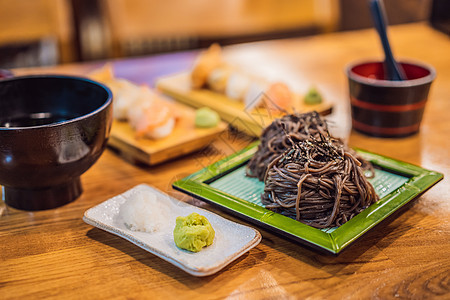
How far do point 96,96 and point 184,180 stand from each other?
0.31 meters

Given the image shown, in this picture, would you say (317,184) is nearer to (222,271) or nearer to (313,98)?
(222,271)

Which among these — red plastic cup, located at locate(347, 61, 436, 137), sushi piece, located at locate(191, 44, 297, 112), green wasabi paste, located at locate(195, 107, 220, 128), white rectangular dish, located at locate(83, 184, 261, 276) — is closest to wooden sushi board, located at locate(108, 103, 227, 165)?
green wasabi paste, located at locate(195, 107, 220, 128)

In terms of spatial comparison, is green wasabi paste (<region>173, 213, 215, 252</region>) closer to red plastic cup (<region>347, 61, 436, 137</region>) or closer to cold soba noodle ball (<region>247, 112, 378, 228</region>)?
cold soba noodle ball (<region>247, 112, 378, 228</region>)

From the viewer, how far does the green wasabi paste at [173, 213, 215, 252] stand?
89 centimetres

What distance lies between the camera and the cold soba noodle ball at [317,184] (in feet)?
3.23

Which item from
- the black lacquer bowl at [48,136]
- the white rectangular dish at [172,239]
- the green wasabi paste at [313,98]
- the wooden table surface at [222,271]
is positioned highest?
the black lacquer bowl at [48,136]

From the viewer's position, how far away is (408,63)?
5.28ft

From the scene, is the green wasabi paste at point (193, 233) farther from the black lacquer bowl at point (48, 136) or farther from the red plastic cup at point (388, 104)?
the red plastic cup at point (388, 104)

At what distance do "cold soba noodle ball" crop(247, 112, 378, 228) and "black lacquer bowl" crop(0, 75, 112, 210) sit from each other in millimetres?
397

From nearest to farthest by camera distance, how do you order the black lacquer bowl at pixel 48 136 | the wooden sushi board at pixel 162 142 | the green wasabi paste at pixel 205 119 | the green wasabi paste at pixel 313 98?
the black lacquer bowl at pixel 48 136
the wooden sushi board at pixel 162 142
the green wasabi paste at pixel 205 119
the green wasabi paste at pixel 313 98

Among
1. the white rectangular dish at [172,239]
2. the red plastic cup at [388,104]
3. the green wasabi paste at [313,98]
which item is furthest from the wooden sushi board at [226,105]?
the white rectangular dish at [172,239]

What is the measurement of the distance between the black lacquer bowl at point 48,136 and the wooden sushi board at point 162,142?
187mm

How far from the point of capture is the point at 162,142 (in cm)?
138

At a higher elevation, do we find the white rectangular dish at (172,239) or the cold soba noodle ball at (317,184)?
the cold soba noodle ball at (317,184)
